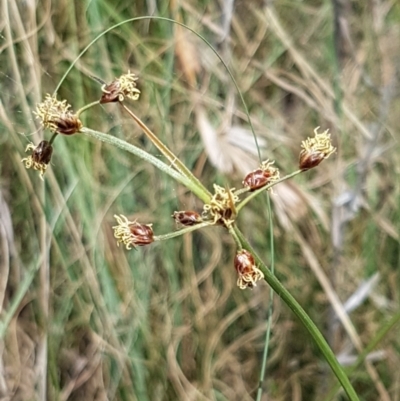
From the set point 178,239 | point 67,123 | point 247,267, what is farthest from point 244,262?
point 178,239

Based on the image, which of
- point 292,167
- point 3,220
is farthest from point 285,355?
point 3,220

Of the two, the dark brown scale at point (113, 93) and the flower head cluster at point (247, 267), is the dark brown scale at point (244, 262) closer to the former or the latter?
the flower head cluster at point (247, 267)

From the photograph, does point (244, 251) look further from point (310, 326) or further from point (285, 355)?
point (285, 355)

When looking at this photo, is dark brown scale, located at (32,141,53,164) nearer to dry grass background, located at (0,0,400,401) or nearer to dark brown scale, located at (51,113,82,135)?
dark brown scale, located at (51,113,82,135)

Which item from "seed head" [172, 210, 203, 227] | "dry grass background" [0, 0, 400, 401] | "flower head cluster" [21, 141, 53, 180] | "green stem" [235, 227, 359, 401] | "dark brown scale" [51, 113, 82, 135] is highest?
"dry grass background" [0, 0, 400, 401]

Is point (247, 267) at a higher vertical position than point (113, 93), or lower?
lower

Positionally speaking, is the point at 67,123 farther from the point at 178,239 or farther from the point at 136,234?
the point at 178,239

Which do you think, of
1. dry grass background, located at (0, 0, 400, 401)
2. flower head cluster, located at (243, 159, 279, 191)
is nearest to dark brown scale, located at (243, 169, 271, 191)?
flower head cluster, located at (243, 159, 279, 191)

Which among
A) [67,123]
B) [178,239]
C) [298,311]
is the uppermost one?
[178,239]

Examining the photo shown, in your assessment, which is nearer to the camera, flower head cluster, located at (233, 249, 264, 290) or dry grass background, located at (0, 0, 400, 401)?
flower head cluster, located at (233, 249, 264, 290)
